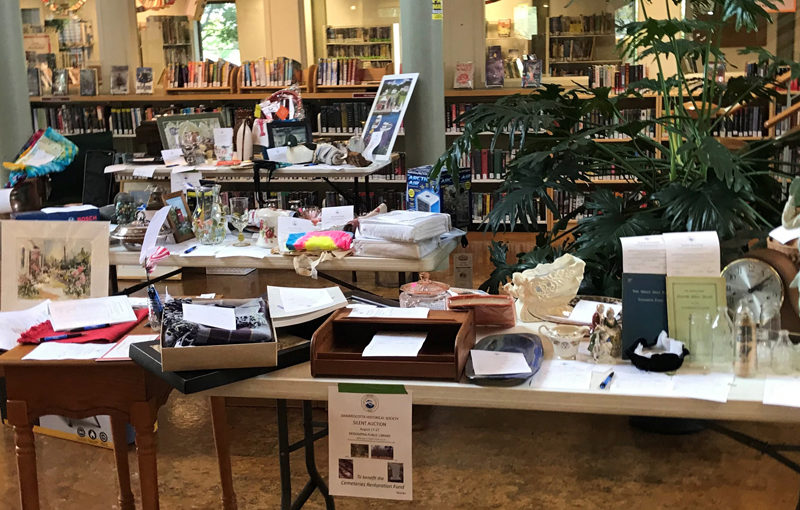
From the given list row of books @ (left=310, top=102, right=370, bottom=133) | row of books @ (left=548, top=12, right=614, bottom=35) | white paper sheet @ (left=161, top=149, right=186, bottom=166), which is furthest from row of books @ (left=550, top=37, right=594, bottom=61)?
white paper sheet @ (left=161, top=149, right=186, bottom=166)

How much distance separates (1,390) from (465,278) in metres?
2.09

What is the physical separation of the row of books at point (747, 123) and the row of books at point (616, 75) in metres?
0.96

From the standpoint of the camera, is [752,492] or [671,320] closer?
[671,320]

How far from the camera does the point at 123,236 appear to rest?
3934 millimetres

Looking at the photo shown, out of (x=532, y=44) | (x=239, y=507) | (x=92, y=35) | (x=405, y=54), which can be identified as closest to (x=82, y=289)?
(x=239, y=507)

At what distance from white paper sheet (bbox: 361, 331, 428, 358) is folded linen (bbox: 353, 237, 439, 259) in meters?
1.36

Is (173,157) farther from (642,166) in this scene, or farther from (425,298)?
(425,298)

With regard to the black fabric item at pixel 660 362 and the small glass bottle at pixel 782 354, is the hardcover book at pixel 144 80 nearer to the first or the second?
the black fabric item at pixel 660 362

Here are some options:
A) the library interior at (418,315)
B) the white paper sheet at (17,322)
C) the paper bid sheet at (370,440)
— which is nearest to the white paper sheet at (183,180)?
the library interior at (418,315)

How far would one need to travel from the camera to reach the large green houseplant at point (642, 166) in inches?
120

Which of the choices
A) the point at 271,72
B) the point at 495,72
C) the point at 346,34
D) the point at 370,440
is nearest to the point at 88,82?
the point at 271,72

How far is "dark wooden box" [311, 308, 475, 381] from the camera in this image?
2.00 m

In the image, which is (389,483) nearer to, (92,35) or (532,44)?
(532,44)

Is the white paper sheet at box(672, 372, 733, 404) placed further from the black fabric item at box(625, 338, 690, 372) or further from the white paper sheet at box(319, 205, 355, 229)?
the white paper sheet at box(319, 205, 355, 229)
